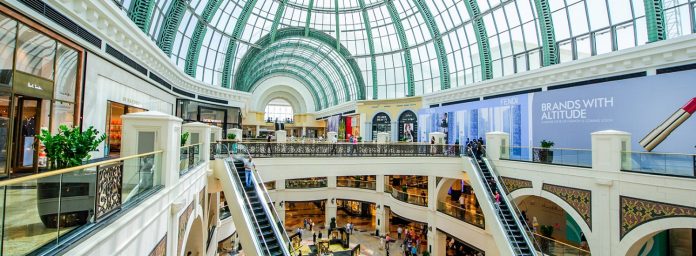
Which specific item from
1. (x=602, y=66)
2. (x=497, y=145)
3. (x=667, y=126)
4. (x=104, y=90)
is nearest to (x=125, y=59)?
(x=104, y=90)

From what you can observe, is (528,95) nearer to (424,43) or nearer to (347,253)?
(424,43)

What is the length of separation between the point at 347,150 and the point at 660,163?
12.3 m

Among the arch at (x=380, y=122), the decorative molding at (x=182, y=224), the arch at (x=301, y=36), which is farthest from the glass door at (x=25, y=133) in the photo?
the arch at (x=380, y=122)

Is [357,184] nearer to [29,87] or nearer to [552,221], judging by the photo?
[552,221]

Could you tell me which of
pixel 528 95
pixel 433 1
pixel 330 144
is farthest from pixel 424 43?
pixel 330 144

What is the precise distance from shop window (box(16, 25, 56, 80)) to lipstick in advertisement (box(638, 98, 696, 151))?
19.1m

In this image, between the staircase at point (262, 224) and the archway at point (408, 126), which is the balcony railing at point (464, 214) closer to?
the archway at point (408, 126)

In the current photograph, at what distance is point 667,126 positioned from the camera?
12.4 meters

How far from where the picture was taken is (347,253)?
2009cm

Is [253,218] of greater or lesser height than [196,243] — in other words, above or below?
above

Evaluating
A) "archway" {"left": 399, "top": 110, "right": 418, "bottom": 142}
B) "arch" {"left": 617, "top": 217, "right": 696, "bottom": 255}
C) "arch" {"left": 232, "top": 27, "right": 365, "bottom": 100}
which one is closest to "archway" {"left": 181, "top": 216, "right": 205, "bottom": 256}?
"arch" {"left": 617, "top": 217, "right": 696, "bottom": 255}

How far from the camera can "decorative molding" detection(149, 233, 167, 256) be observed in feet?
18.2

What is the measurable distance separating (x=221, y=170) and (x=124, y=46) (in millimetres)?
5402

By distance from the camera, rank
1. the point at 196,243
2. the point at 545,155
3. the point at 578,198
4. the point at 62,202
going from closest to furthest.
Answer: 1. the point at 62,202
2. the point at 196,243
3. the point at 578,198
4. the point at 545,155
